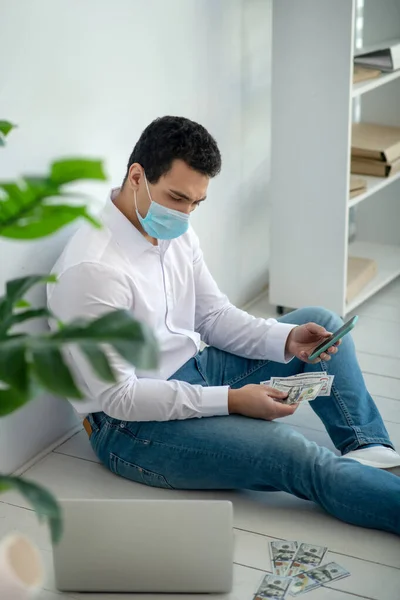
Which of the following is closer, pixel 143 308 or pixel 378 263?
pixel 143 308

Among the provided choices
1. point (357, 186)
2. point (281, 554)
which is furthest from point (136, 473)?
point (357, 186)

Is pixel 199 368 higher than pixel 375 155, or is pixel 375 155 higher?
pixel 375 155

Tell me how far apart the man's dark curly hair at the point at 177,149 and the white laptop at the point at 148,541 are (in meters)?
0.79

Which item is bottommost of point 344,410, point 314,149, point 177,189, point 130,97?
point 344,410

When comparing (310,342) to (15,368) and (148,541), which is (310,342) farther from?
(15,368)

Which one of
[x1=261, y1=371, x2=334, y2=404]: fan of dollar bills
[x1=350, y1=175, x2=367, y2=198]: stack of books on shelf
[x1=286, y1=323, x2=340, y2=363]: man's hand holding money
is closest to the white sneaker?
[x1=261, y1=371, x2=334, y2=404]: fan of dollar bills

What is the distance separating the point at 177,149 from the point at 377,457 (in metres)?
0.91

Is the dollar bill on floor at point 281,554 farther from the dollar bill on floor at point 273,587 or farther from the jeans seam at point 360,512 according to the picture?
the jeans seam at point 360,512

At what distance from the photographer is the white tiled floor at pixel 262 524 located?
1942mm

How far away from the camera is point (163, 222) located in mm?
2195

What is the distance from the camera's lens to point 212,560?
6.18ft

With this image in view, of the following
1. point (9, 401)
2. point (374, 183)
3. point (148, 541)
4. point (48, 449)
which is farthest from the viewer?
point (374, 183)

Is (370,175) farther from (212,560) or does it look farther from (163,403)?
(212,560)

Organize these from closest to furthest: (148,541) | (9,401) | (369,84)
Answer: (9,401)
(148,541)
(369,84)
